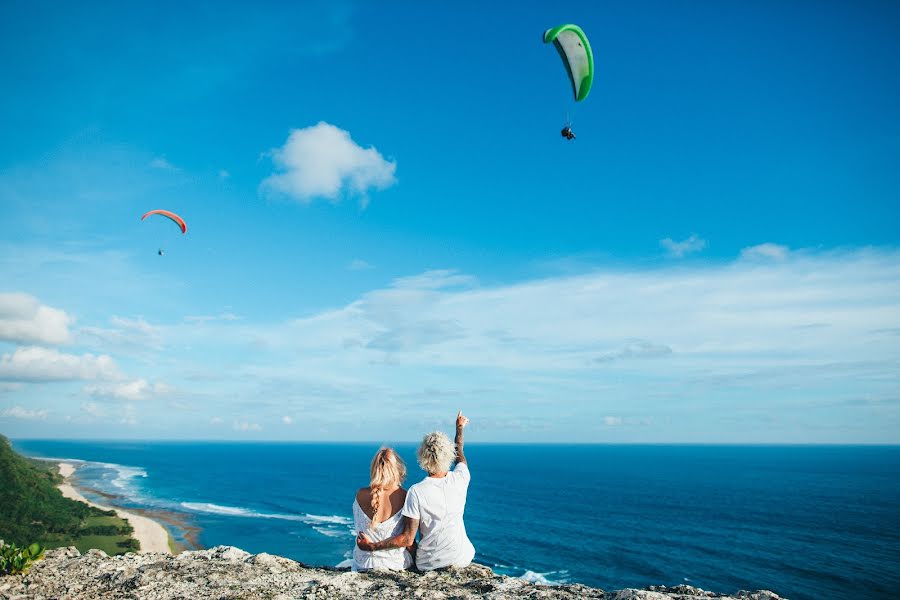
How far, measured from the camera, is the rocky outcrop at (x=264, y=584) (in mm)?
4898

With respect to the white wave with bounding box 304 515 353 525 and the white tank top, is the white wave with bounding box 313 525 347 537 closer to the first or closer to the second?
the white wave with bounding box 304 515 353 525

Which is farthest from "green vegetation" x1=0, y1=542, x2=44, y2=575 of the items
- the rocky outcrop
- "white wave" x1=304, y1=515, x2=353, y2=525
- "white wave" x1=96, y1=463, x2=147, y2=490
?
"white wave" x1=96, y1=463, x2=147, y2=490

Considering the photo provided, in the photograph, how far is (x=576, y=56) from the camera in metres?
11.2

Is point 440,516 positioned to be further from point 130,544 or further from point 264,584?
point 130,544

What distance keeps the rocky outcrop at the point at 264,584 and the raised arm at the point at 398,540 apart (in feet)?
1.07

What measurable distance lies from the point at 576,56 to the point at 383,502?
10.3m

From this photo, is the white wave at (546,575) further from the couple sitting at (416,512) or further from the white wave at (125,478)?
the white wave at (125,478)

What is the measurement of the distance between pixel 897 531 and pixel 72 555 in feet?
230

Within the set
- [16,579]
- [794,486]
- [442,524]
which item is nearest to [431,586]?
[442,524]

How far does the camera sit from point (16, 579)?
571 centimetres

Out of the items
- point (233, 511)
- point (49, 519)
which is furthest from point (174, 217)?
point (233, 511)

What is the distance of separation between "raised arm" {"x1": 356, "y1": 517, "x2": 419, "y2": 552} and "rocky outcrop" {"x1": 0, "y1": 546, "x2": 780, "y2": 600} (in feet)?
1.07

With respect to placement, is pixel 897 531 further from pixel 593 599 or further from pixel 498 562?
pixel 593 599

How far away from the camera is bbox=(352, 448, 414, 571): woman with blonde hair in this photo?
497cm
